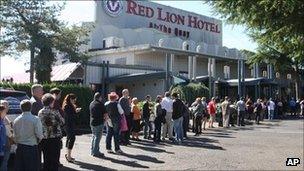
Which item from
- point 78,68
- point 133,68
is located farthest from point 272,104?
point 78,68

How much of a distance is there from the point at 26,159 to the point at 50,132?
1.28 meters

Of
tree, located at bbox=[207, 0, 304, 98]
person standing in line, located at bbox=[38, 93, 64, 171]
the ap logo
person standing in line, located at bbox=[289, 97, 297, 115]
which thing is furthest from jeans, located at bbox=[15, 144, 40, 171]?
the ap logo

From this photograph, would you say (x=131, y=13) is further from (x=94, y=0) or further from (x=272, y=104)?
(x=272, y=104)

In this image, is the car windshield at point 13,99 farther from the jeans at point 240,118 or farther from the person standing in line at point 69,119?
the jeans at point 240,118

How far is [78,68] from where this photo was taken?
110 feet

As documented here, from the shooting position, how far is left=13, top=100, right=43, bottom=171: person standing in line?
8523 mm

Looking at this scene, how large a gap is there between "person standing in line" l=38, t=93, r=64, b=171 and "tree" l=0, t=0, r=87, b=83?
1960 centimetres

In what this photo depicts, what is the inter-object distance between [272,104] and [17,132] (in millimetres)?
28279

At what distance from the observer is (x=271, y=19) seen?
430 inches

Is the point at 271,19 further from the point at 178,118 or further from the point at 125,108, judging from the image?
the point at 178,118

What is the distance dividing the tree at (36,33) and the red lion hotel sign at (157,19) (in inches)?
623

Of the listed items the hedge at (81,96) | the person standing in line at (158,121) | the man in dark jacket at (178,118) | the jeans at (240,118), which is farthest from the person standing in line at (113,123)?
the jeans at (240,118)

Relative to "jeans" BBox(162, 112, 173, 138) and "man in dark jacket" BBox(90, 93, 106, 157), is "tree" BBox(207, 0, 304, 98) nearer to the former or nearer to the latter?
"man in dark jacket" BBox(90, 93, 106, 157)

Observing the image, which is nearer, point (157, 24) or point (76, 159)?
point (76, 159)
